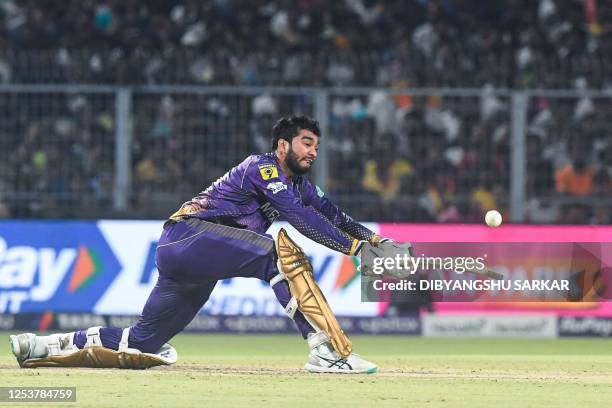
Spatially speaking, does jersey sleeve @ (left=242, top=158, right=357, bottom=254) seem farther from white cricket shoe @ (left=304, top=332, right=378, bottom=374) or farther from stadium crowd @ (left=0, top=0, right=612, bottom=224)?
stadium crowd @ (left=0, top=0, right=612, bottom=224)

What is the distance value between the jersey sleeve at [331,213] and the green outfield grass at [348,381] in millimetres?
1059

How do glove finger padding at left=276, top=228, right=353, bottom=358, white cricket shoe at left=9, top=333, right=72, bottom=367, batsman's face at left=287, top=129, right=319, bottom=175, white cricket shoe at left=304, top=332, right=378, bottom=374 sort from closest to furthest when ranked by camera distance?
glove finger padding at left=276, top=228, right=353, bottom=358 < white cricket shoe at left=304, top=332, right=378, bottom=374 < batsman's face at left=287, top=129, right=319, bottom=175 < white cricket shoe at left=9, top=333, right=72, bottom=367

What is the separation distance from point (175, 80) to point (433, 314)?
4348 mm

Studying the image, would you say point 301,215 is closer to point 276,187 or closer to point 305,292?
point 276,187

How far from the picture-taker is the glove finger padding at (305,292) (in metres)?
9.62

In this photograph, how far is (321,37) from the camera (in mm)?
20109

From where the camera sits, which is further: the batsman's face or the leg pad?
the leg pad

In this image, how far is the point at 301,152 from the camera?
32.4 feet

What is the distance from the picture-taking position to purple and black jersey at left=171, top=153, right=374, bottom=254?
9641 millimetres

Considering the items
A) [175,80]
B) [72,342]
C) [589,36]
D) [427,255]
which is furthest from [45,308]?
[589,36]

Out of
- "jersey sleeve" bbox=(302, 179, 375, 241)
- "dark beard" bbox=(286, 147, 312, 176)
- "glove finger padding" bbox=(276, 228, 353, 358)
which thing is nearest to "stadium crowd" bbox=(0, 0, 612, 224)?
"jersey sleeve" bbox=(302, 179, 375, 241)

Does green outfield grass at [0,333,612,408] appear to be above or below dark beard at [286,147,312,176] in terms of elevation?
below

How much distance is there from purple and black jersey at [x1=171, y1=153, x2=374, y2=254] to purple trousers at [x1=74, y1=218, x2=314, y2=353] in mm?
140

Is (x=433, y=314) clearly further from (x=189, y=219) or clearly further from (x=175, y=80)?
(x=189, y=219)
